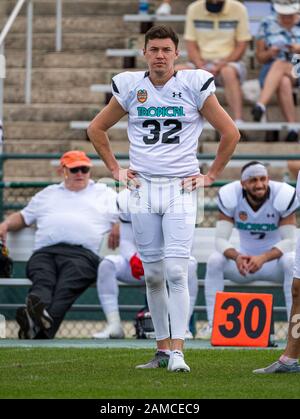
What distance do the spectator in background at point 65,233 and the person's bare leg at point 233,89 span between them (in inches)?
107

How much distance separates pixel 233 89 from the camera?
46.8 ft

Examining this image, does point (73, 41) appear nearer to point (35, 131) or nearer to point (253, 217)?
point (35, 131)

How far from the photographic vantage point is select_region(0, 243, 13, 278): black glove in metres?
11.7

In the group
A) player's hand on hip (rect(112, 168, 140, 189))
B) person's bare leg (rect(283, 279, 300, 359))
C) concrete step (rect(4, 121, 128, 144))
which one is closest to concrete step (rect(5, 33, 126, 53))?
concrete step (rect(4, 121, 128, 144))

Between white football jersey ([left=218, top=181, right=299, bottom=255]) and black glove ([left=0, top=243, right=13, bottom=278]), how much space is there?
196 centimetres

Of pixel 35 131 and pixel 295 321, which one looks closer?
pixel 295 321

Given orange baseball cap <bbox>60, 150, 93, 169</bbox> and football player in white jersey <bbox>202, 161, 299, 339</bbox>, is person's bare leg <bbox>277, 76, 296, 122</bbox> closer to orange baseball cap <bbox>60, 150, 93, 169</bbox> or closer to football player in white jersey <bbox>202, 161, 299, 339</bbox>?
football player in white jersey <bbox>202, 161, 299, 339</bbox>

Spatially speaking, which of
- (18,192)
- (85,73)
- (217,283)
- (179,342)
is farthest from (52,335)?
(85,73)

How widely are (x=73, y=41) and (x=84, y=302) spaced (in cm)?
451

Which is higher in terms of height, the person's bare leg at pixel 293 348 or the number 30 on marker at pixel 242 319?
the person's bare leg at pixel 293 348

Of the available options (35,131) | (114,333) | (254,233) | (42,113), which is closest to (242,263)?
(254,233)

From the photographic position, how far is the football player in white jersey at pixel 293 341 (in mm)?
7371

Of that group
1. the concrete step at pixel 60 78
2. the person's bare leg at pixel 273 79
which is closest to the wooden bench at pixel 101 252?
the person's bare leg at pixel 273 79

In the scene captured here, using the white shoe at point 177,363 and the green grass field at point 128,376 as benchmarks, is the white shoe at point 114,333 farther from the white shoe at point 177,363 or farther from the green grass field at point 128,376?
the white shoe at point 177,363
